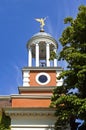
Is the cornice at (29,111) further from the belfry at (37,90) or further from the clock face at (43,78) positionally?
the clock face at (43,78)

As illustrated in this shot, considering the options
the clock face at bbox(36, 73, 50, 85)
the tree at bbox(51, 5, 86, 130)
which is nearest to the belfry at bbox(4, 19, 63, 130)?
the clock face at bbox(36, 73, 50, 85)

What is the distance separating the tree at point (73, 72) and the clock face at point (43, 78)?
684 cm

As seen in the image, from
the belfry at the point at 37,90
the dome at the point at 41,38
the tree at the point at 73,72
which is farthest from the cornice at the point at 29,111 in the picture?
the dome at the point at 41,38

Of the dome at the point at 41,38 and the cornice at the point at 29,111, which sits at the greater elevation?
the dome at the point at 41,38

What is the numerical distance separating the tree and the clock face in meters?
6.84

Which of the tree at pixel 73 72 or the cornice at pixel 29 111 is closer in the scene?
the tree at pixel 73 72

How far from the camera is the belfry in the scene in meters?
31.5

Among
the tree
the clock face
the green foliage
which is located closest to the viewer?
the tree

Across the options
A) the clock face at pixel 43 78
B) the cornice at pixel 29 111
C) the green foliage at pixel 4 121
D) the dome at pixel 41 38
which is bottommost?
the green foliage at pixel 4 121

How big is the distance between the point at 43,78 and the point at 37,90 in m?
1.59

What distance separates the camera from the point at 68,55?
26.1 metres

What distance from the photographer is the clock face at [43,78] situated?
34700mm

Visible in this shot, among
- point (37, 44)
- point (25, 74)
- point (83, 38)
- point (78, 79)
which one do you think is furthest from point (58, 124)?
point (37, 44)

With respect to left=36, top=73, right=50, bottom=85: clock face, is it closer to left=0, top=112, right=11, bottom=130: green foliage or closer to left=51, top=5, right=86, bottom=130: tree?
left=0, top=112, right=11, bottom=130: green foliage
